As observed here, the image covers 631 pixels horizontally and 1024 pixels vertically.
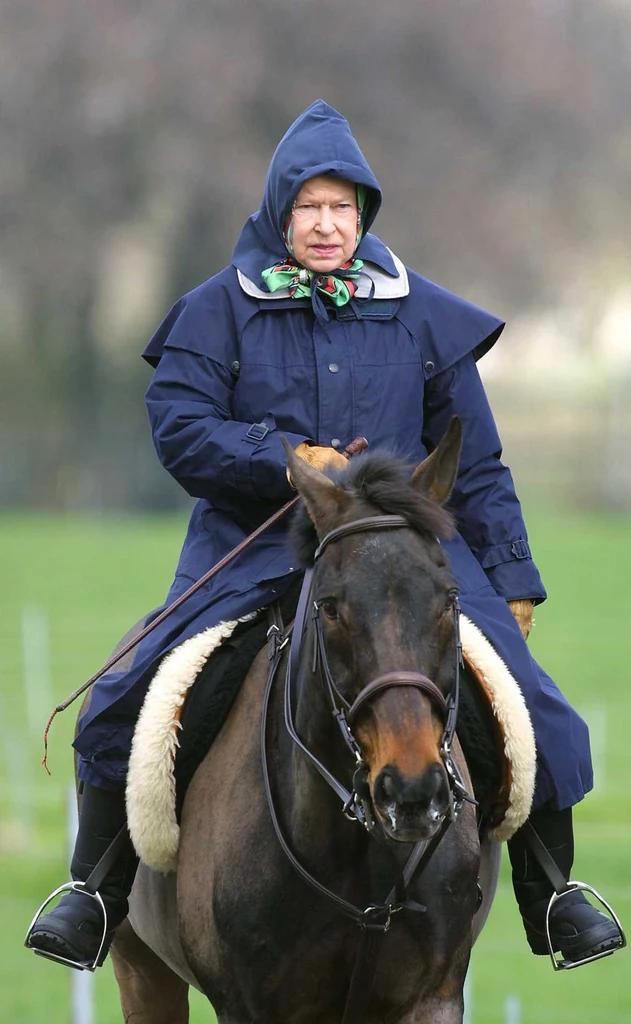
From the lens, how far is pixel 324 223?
17.1 ft

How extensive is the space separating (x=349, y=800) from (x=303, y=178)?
77.8 inches

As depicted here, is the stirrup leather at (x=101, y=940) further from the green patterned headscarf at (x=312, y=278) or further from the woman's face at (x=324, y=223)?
the woman's face at (x=324, y=223)

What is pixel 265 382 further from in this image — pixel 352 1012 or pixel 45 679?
pixel 45 679

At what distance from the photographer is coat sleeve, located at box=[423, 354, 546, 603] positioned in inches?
209

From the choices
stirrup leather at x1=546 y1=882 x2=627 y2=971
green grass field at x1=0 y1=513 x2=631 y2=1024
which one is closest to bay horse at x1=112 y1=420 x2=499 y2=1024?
stirrup leather at x1=546 y1=882 x2=627 y2=971

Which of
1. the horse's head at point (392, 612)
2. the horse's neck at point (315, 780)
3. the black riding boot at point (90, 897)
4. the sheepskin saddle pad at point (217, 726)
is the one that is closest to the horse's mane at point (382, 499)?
the horse's head at point (392, 612)

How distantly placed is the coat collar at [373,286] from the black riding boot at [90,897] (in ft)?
5.22

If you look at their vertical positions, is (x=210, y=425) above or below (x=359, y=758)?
above

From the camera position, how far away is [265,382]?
5.18 m

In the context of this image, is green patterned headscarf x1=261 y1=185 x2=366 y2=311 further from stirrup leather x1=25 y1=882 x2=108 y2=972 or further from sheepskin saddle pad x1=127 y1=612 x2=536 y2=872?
stirrup leather x1=25 y1=882 x2=108 y2=972

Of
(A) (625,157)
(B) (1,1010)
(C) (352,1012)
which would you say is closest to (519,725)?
(C) (352,1012)

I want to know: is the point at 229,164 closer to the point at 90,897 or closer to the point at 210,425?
the point at 210,425

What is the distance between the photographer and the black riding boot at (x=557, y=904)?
5.17 meters

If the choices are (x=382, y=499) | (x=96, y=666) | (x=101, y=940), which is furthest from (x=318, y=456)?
(x=96, y=666)
